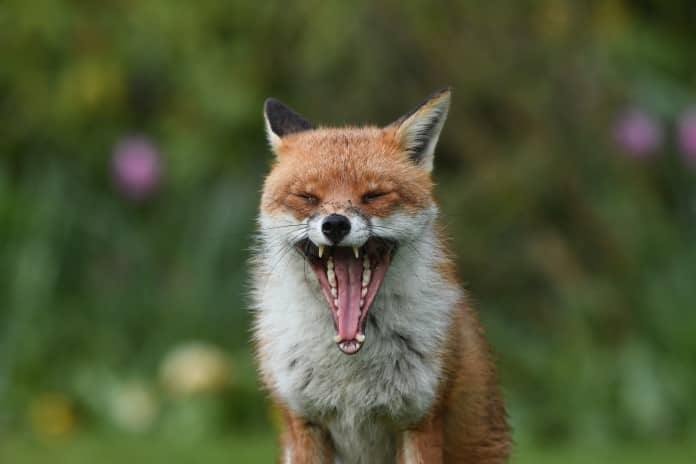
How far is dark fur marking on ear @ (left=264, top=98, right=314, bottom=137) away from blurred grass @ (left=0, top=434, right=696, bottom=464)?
164 inches

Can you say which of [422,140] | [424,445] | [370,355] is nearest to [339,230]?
[370,355]

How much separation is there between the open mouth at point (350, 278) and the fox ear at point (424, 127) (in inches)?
24.0

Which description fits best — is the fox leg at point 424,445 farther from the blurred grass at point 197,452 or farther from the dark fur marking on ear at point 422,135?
the blurred grass at point 197,452

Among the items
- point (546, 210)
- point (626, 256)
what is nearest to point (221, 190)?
point (546, 210)

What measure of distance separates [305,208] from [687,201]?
7105mm

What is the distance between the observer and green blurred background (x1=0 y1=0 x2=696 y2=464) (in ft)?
35.4

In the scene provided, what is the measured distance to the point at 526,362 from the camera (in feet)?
36.5

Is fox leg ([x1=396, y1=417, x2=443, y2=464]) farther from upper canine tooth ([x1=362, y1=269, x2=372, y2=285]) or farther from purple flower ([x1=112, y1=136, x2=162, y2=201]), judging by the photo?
purple flower ([x1=112, y1=136, x2=162, y2=201])

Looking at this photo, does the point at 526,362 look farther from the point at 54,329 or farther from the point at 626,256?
the point at 54,329

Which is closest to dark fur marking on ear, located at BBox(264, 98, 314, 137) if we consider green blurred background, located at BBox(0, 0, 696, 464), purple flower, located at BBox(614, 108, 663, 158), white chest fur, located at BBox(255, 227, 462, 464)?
white chest fur, located at BBox(255, 227, 462, 464)

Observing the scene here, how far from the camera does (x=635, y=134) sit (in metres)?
11.1

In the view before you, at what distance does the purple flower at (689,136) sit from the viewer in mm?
11344

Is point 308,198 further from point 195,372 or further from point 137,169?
point 137,169

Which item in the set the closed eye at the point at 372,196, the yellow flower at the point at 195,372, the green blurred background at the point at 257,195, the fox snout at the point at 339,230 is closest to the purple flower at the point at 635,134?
the green blurred background at the point at 257,195
